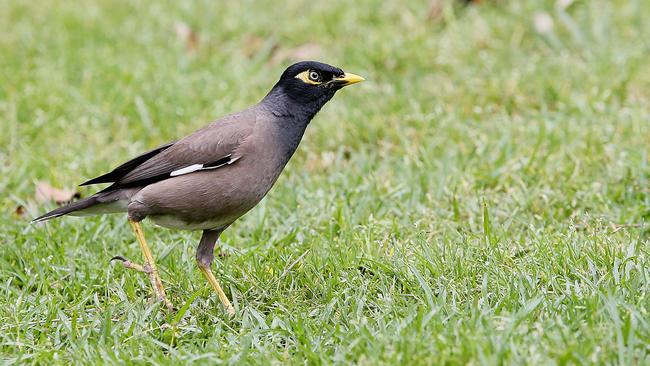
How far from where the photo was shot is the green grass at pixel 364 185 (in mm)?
4113

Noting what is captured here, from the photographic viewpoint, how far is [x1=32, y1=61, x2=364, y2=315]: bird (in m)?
4.78

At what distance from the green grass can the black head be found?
33.6 inches

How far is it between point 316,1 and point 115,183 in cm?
479

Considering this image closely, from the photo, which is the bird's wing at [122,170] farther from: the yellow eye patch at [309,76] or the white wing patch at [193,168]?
the yellow eye patch at [309,76]

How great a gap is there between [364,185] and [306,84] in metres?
1.25

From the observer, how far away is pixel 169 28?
9.08 m

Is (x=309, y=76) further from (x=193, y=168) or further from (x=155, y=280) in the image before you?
(x=155, y=280)

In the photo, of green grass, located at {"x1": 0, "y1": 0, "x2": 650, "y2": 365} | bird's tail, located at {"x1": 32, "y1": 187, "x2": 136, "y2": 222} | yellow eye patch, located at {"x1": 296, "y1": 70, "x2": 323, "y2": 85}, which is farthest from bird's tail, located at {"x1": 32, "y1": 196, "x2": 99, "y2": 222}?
yellow eye patch, located at {"x1": 296, "y1": 70, "x2": 323, "y2": 85}

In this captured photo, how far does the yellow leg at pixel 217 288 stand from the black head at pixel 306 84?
3.44 ft

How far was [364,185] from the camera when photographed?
20.3ft

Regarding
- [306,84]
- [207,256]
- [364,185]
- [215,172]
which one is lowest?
[364,185]

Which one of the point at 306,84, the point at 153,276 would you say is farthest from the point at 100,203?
the point at 306,84

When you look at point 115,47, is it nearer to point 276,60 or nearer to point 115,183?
point 276,60

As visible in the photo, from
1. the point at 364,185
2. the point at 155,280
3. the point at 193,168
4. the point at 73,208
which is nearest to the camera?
the point at 155,280
